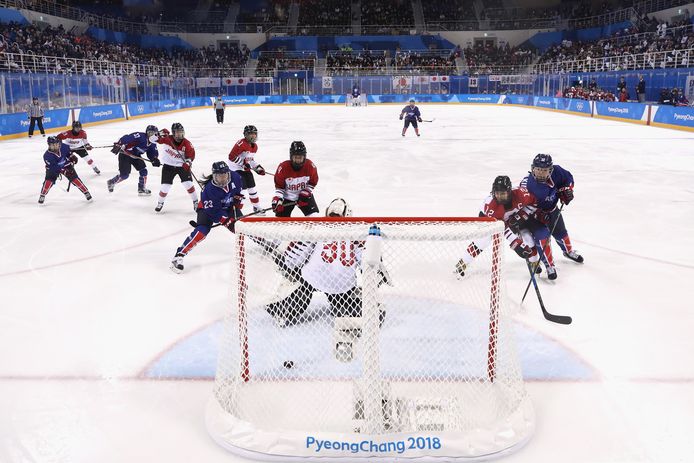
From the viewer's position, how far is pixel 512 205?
17.0ft

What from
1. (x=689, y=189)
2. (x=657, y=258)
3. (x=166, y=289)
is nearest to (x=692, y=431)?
(x=657, y=258)

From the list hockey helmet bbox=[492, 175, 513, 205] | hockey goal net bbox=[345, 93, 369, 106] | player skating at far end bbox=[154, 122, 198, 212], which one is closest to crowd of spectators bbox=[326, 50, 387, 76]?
hockey goal net bbox=[345, 93, 369, 106]

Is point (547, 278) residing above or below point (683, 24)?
below

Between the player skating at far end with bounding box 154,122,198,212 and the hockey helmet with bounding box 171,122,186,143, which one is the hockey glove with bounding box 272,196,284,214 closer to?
the player skating at far end with bounding box 154,122,198,212

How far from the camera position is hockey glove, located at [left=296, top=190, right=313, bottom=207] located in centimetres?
613

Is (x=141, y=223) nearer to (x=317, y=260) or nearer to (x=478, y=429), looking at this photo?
(x=317, y=260)

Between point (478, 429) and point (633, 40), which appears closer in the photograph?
point (478, 429)

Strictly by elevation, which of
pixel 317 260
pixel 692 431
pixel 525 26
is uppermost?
pixel 525 26

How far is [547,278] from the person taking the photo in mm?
5488

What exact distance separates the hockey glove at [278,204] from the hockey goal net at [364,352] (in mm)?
1811

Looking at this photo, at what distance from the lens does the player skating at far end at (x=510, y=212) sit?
495 cm

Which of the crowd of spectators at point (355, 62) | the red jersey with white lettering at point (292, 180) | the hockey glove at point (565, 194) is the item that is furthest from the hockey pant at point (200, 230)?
the crowd of spectators at point (355, 62)

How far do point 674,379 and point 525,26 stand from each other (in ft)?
163

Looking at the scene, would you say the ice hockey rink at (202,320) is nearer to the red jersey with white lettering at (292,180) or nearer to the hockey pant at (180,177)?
the hockey pant at (180,177)
